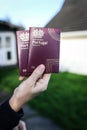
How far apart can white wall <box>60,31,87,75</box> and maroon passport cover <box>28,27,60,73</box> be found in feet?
13.4

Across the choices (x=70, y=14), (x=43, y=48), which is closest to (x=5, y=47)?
(x=70, y=14)

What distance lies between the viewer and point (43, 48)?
66cm

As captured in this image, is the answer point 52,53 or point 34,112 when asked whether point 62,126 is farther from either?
point 52,53

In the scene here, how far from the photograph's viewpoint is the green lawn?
3.15m

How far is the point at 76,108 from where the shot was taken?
345cm

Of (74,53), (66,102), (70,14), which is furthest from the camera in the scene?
(74,53)

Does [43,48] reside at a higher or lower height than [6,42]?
higher

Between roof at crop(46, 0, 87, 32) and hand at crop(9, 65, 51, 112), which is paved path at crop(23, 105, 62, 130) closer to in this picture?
roof at crop(46, 0, 87, 32)

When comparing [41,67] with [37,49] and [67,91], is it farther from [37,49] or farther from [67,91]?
[67,91]

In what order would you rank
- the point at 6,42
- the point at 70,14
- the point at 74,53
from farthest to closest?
the point at 6,42 < the point at 74,53 < the point at 70,14

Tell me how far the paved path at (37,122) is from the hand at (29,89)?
8.50 feet

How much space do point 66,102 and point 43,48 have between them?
326 centimetres

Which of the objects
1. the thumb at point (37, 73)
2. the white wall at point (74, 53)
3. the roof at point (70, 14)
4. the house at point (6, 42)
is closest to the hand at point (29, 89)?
the thumb at point (37, 73)

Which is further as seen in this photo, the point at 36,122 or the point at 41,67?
the point at 36,122
